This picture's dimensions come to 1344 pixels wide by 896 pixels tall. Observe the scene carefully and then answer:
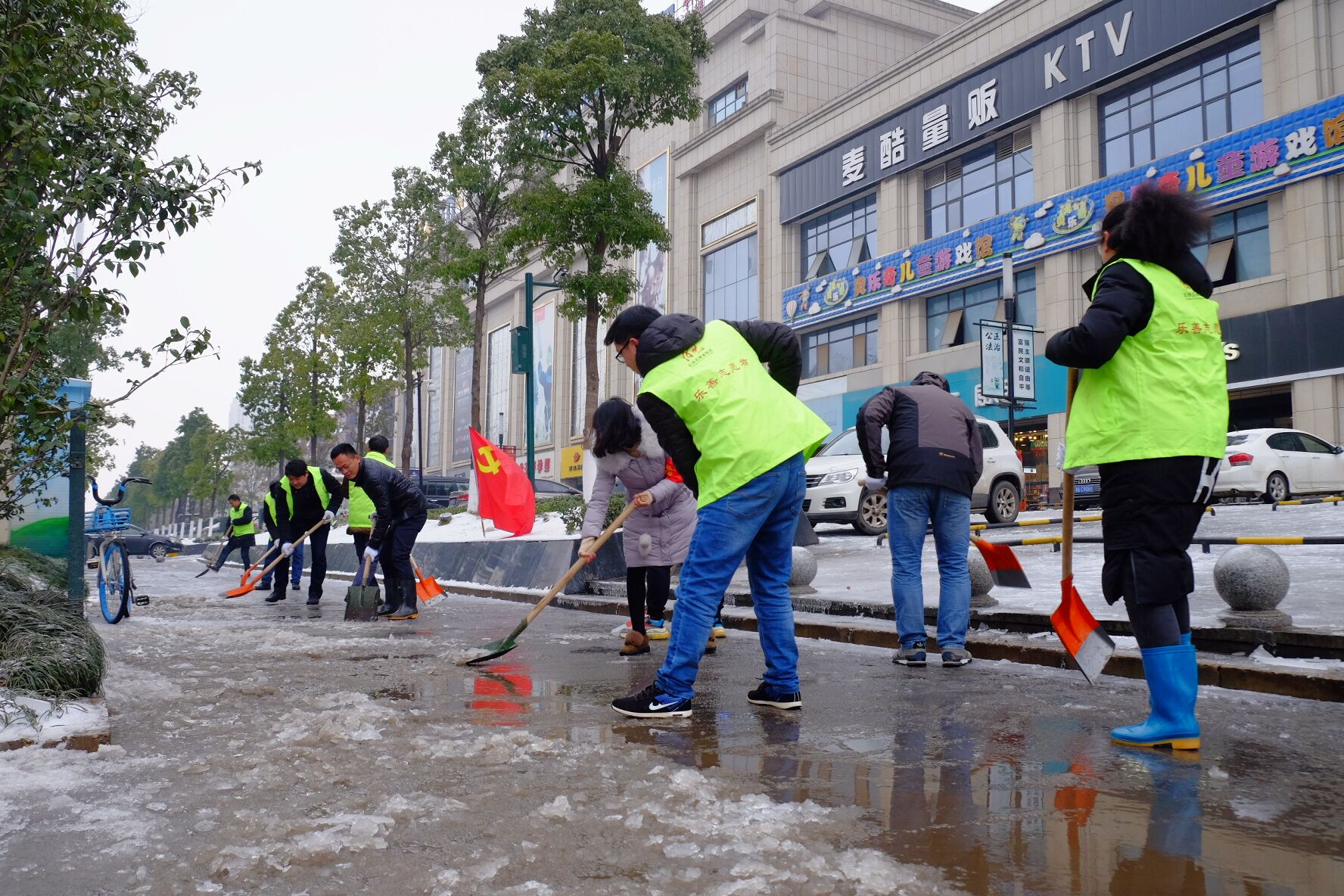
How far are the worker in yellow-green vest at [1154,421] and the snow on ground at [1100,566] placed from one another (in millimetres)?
1911

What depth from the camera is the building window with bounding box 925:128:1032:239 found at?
28.7 meters

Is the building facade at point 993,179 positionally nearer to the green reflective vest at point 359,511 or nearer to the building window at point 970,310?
the building window at point 970,310

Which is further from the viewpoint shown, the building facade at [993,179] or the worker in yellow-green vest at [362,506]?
the building facade at [993,179]

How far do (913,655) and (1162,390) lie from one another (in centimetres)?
239

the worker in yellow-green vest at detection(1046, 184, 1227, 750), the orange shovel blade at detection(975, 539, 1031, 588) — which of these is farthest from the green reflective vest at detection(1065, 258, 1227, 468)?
the orange shovel blade at detection(975, 539, 1031, 588)

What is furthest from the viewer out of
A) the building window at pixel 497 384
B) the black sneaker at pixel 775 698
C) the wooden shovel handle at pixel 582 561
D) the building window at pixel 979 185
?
the building window at pixel 497 384

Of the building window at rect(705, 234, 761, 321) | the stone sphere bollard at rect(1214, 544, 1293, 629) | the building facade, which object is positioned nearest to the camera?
the stone sphere bollard at rect(1214, 544, 1293, 629)

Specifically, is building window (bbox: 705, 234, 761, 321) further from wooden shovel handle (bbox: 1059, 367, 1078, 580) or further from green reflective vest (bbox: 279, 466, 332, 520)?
wooden shovel handle (bbox: 1059, 367, 1078, 580)

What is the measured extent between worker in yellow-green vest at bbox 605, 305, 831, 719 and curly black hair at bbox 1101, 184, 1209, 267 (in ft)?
4.32

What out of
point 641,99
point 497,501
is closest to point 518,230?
point 641,99

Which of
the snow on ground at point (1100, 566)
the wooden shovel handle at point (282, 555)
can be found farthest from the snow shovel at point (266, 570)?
the snow on ground at point (1100, 566)

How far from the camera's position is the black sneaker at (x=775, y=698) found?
14.4 ft

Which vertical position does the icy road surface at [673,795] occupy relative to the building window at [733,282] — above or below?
below

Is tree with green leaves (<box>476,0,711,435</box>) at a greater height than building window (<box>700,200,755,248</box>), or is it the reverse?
building window (<box>700,200,755,248</box>)
